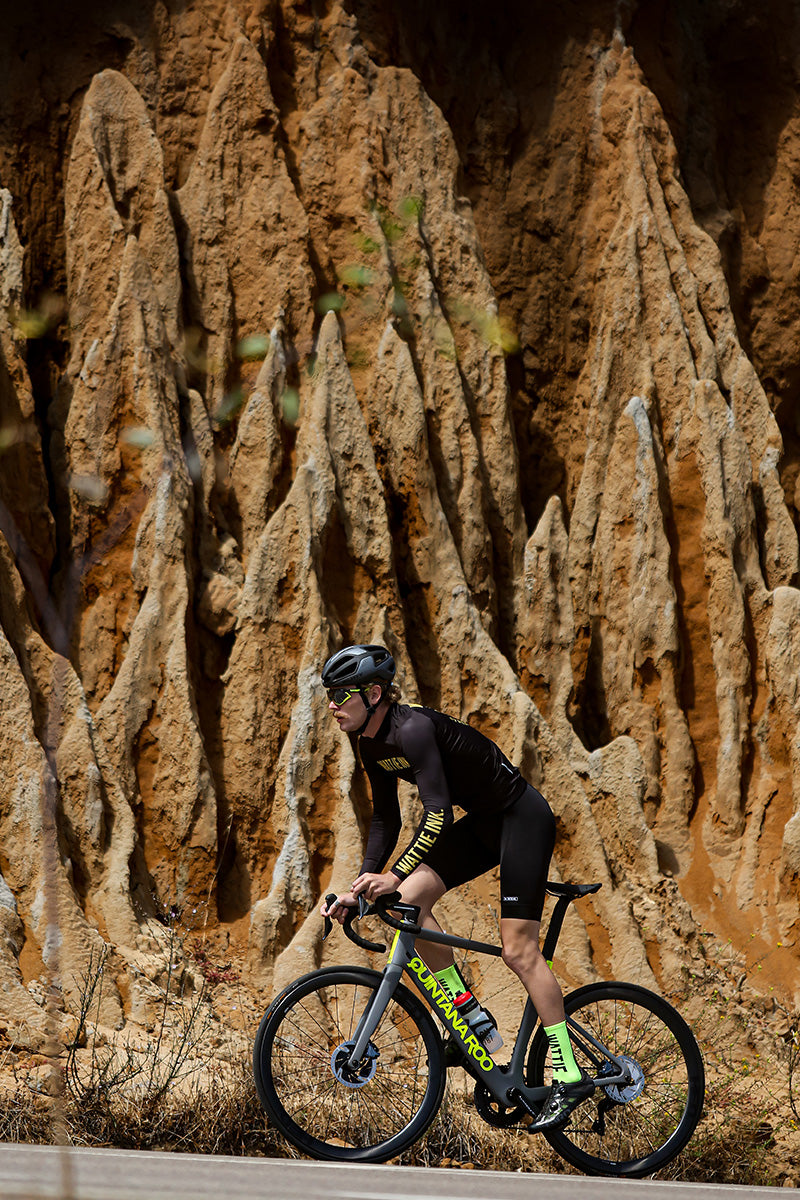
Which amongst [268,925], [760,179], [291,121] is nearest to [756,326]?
[760,179]

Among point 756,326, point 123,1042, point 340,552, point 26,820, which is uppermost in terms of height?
point 756,326

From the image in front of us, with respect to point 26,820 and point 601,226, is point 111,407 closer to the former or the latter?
point 26,820

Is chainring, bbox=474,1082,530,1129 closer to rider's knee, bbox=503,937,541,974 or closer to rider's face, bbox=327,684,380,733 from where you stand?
rider's knee, bbox=503,937,541,974

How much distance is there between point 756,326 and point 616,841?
7.25 metres

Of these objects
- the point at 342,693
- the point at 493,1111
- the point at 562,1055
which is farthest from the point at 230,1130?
the point at 342,693

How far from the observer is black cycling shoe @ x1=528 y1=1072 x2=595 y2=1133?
4.09 m

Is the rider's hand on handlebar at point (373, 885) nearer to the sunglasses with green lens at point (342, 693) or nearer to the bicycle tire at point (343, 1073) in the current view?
the bicycle tire at point (343, 1073)

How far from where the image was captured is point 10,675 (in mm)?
8273

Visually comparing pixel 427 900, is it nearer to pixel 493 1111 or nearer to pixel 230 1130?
pixel 493 1111

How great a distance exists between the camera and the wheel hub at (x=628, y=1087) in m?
4.29

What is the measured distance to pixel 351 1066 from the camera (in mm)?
4090

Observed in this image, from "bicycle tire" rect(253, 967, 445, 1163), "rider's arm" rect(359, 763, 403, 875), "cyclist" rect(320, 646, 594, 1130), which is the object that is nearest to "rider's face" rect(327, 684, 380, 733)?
"cyclist" rect(320, 646, 594, 1130)

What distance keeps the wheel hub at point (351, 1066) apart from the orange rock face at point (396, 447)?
4.00m

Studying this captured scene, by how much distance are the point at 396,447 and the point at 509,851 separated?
7.13m
